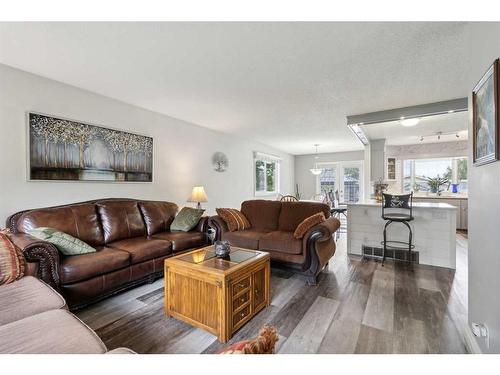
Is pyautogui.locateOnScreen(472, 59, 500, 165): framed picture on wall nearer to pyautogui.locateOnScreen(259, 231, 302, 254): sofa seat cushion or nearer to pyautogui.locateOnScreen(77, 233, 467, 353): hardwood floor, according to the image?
pyautogui.locateOnScreen(77, 233, 467, 353): hardwood floor

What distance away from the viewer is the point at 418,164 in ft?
22.5

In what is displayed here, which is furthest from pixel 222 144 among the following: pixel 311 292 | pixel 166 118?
pixel 311 292

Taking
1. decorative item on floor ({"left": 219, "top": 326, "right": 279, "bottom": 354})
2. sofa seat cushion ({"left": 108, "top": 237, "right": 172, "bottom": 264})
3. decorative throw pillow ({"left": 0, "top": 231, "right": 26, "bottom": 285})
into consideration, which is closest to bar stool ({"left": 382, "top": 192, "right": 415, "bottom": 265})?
sofa seat cushion ({"left": 108, "top": 237, "right": 172, "bottom": 264})

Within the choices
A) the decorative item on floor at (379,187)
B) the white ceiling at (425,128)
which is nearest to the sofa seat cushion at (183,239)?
the white ceiling at (425,128)

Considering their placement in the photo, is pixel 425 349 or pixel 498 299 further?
pixel 425 349

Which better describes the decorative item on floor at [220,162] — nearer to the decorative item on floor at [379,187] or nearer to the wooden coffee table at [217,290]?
the wooden coffee table at [217,290]

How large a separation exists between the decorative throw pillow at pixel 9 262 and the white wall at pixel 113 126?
39.5 inches

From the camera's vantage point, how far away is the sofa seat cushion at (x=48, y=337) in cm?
99

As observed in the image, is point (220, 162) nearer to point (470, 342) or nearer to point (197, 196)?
point (197, 196)

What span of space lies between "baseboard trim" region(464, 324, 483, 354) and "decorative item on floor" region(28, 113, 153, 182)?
3.97m

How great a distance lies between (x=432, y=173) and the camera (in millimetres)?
6695

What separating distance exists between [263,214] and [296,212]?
0.55 m
